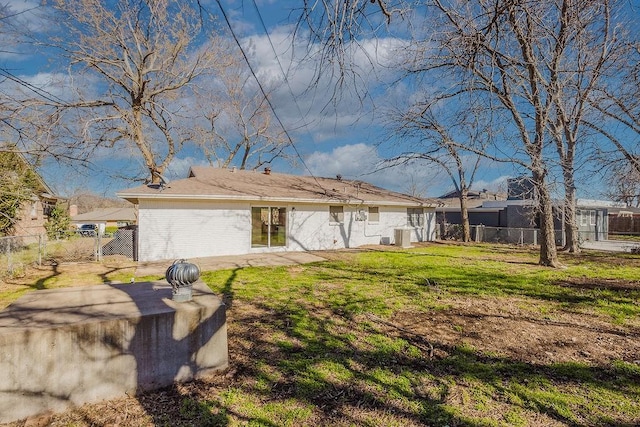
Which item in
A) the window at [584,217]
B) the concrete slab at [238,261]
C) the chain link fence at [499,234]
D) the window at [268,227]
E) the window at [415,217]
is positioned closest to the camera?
the concrete slab at [238,261]

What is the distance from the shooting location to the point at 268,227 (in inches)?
544

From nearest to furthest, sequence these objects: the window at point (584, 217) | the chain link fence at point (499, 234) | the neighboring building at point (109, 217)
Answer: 1. the chain link fence at point (499, 234)
2. the window at point (584, 217)
3. the neighboring building at point (109, 217)

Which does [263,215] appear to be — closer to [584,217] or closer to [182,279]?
[182,279]

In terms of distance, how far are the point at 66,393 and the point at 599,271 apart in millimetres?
12719

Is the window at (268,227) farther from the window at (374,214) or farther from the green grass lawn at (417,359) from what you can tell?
the green grass lawn at (417,359)

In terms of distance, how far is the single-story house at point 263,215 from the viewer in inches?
445

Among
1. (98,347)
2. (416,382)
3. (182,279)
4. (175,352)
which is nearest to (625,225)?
(416,382)

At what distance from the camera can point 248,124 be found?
23703mm

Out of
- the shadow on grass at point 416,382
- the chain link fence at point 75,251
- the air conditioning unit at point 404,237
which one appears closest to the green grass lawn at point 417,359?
the shadow on grass at point 416,382

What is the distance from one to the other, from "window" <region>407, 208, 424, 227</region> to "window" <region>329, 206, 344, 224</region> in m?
4.89

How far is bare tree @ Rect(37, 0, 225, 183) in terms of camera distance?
12.9m

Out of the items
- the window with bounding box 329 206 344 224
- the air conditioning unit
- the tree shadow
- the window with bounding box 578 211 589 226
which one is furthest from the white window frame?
the window with bounding box 578 211 589 226

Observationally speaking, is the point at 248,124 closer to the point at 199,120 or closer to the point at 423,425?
the point at 199,120

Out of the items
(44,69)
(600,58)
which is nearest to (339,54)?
(600,58)
